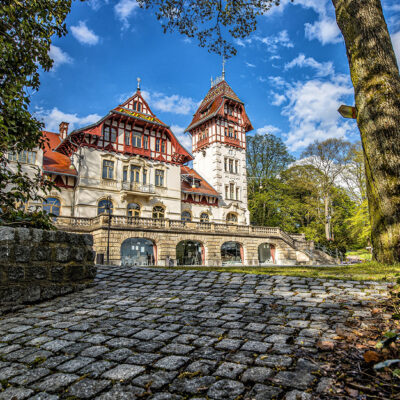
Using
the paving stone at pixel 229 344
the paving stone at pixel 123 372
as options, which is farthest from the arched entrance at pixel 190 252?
the paving stone at pixel 123 372

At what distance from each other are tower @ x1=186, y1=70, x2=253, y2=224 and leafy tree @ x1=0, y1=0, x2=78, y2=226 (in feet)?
95.7

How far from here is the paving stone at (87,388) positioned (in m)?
2.42

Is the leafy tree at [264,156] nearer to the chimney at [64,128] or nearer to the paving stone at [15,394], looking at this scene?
the chimney at [64,128]

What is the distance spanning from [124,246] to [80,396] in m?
22.4

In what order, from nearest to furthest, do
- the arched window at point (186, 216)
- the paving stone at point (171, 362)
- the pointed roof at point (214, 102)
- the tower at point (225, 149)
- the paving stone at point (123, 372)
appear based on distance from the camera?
the paving stone at point (123, 372)
the paving stone at point (171, 362)
the arched window at point (186, 216)
the tower at point (225, 149)
the pointed roof at point (214, 102)

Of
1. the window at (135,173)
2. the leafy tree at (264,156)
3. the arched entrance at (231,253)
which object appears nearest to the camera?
the window at (135,173)

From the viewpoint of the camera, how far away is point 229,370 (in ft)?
8.83

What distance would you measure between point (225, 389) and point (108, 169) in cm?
2700

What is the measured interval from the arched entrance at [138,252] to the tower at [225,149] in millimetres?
11196

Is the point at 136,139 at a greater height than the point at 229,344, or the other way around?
the point at 136,139

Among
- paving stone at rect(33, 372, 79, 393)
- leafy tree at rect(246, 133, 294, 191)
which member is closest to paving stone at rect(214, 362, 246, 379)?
paving stone at rect(33, 372, 79, 393)

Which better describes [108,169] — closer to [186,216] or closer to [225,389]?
[186,216]

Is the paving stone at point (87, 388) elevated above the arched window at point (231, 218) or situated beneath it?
situated beneath

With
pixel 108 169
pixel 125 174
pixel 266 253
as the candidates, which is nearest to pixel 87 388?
pixel 108 169
